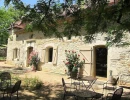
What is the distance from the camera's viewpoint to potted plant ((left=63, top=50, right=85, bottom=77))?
1052 centimetres

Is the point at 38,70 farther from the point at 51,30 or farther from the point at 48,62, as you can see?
the point at 51,30

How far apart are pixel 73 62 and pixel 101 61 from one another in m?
1.68

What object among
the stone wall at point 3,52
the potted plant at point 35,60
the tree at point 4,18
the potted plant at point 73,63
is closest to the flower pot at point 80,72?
the potted plant at point 73,63

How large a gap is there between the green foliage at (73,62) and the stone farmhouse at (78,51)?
0.27 m

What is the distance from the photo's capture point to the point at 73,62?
35.0 ft

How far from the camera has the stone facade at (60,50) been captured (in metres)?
9.08

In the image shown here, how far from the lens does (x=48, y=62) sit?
13375 millimetres

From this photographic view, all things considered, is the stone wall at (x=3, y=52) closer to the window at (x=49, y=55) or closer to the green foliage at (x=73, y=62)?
the window at (x=49, y=55)

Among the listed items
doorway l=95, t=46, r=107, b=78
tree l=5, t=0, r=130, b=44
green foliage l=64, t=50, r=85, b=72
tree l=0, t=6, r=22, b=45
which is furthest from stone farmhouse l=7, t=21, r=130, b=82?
tree l=5, t=0, r=130, b=44

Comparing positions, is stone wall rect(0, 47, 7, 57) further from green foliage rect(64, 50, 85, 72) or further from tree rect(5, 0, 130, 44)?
tree rect(5, 0, 130, 44)

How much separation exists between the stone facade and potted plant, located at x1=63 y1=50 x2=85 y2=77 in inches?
13.2

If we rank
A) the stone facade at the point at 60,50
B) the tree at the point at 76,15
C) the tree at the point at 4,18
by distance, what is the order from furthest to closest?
the tree at the point at 4,18
the stone facade at the point at 60,50
the tree at the point at 76,15

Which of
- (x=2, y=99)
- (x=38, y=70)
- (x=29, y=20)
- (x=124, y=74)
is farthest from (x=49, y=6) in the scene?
(x=38, y=70)

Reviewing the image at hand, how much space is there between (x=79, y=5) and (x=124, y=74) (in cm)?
556
